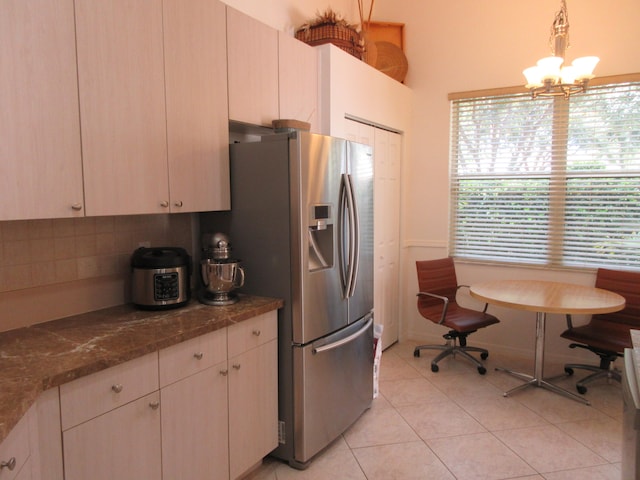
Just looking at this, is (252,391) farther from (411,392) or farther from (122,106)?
(411,392)

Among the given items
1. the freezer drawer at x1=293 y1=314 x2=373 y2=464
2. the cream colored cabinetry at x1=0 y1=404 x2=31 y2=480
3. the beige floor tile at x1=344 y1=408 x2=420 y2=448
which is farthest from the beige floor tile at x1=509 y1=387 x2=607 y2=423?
the cream colored cabinetry at x1=0 y1=404 x2=31 y2=480

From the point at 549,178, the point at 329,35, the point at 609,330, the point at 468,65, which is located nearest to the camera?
the point at 329,35

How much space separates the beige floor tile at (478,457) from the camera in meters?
2.39

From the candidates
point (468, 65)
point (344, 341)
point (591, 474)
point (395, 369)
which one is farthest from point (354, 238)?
point (468, 65)

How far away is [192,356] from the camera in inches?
74.7

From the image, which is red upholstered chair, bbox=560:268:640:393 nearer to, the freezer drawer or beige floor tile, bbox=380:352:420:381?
beige floor tile, bbox=380:352:420:381

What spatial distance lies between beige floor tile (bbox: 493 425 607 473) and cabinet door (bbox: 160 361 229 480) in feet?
5.51

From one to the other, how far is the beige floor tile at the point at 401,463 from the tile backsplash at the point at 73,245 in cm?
165

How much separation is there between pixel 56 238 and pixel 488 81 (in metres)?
3.71

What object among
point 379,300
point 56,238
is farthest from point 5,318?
point 379,300

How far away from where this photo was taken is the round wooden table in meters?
2.96

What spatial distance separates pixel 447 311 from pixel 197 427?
254 centimetres

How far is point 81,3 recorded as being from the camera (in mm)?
1683

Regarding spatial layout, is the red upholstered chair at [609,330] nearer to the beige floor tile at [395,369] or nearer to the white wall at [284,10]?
the beige floor tile at [395,369]
